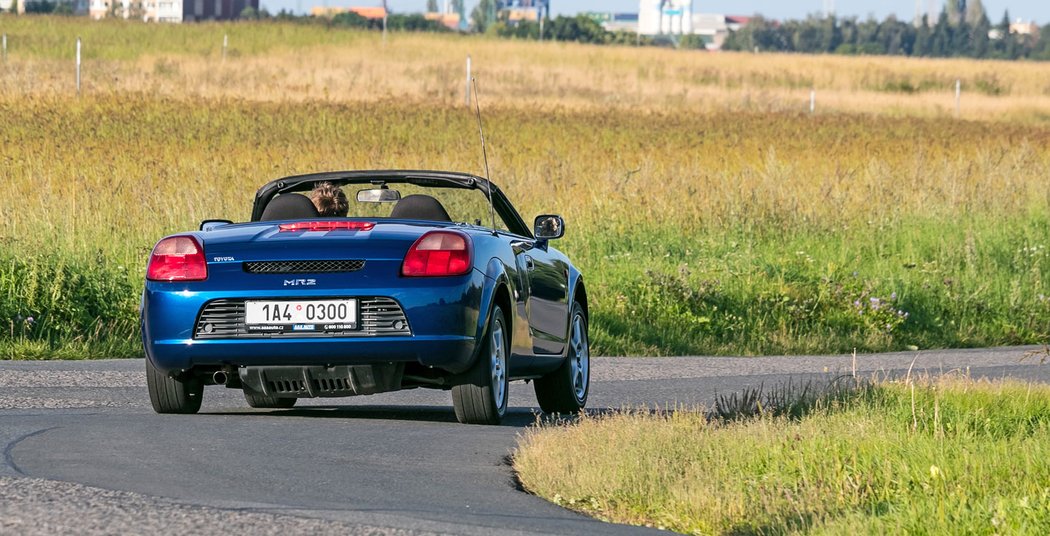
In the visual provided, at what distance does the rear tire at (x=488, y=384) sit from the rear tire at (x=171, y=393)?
1318 mm

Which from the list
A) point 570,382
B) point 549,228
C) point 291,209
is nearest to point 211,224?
point 291,209

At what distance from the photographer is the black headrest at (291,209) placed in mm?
9617

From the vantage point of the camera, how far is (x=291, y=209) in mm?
9625

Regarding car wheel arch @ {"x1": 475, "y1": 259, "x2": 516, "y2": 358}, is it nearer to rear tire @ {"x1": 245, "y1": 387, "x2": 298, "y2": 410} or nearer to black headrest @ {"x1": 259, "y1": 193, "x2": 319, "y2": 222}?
black headrest @ {"x1": 259, "y1": 193, "x2": 319, "y2": 222}

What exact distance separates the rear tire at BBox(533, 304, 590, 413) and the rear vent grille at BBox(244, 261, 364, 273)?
2.20m

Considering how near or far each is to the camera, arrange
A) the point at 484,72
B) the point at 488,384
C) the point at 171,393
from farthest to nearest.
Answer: the point at 484,72
the point at 171,393
the point at 488,384

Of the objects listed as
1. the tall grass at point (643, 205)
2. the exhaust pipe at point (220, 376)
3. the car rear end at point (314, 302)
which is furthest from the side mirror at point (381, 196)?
the tall grass at point (643, 205)

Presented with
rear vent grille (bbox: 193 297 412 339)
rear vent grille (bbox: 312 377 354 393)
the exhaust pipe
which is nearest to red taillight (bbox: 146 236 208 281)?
rear vent grille (bbox: 193 297 412 339)

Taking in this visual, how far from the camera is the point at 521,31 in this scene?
145875 millimetres

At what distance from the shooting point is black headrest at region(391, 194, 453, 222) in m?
9.43

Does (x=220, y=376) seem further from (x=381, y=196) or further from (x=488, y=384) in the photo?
(x=381, y=196)

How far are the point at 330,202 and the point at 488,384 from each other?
1542 mm

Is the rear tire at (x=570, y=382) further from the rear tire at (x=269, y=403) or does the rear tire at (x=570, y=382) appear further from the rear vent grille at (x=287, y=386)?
the rear vent grille at (x=287, y=386)

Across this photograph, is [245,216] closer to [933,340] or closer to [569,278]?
[933,340]
